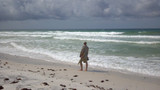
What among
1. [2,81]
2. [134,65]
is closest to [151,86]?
[134,65]

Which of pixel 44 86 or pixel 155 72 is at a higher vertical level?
pixel 44 86

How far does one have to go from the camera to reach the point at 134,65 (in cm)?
933

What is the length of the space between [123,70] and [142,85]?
2.23m

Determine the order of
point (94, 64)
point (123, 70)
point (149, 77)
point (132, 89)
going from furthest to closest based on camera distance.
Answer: point (94, 64), point (123, 70), point (149, 77), point (132, 89)

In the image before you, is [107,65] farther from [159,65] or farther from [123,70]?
[159,65]

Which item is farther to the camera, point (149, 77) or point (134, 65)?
point (134, 65)

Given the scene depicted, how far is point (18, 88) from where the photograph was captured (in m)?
4.21

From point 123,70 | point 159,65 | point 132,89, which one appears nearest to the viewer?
point 132,89

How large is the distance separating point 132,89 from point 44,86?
9.92 feet

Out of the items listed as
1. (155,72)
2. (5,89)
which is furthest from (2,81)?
(155,72)

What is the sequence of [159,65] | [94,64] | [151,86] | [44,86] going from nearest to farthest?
[44,86] → [151,86] → [159,65] → [94,64]

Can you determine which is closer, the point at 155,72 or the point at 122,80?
the point at 122,80

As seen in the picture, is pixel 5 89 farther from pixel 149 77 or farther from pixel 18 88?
pixel 149 77

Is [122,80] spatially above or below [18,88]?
below
